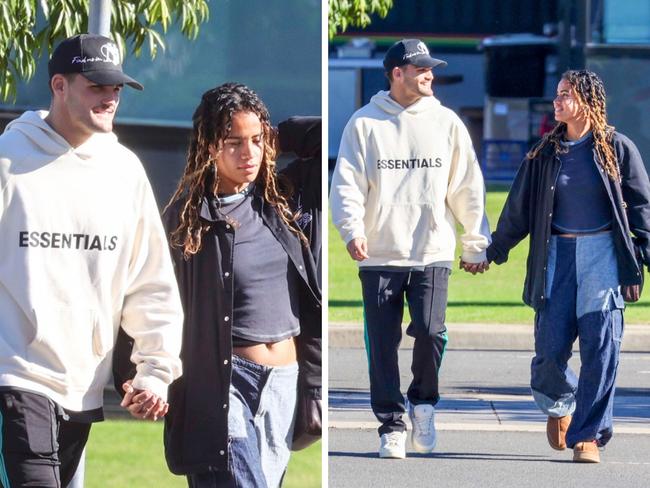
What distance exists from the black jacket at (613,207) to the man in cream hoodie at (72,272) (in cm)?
302

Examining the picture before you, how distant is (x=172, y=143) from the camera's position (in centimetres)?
1041

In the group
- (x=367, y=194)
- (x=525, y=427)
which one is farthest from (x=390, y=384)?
(x=525, y=427)

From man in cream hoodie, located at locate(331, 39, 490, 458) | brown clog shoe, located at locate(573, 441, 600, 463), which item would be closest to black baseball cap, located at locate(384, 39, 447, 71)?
man in cream hoodie, located at locate(331, 39, 490, 458)

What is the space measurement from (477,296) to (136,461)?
5770 millimetres

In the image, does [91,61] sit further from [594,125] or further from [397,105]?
[594,125]

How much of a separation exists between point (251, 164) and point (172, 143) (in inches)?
234

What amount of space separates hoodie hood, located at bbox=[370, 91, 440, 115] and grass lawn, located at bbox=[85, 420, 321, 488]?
214 cm

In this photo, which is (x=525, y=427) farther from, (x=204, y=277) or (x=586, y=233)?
(x=204, y=277)

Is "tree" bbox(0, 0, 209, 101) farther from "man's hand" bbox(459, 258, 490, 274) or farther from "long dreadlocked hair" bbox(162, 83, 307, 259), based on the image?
"long dreadlocked hair" bbox(162, 83, 307, 259)

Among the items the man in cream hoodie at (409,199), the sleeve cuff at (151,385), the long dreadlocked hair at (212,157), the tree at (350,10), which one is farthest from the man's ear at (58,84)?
the tree at (350,10)

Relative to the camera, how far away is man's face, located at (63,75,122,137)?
4.32 m

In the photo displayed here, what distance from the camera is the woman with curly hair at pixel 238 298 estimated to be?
446 cm

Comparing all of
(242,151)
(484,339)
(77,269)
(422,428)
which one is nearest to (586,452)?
(422,428)

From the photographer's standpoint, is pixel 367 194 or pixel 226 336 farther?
pixel 367 194
